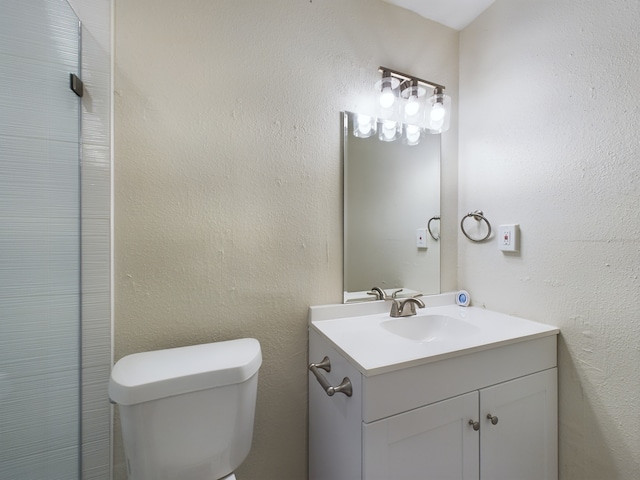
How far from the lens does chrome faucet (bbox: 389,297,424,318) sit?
117 cm

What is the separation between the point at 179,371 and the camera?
0.74 m

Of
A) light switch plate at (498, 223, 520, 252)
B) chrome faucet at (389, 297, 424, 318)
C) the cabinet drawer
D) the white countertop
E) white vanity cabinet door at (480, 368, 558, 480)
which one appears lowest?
white vanity cabinet door at (480, 368, 558, 480)

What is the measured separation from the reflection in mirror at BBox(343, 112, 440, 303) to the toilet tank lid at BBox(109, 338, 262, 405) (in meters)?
0.53

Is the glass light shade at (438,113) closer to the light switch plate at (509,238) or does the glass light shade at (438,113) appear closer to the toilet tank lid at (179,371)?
the light switch plate at (509,238)

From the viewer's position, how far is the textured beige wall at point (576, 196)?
0.84 meters

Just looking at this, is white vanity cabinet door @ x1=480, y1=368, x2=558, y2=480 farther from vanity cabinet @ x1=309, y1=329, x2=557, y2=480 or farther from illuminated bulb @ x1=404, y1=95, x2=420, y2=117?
illuminated bulb @ x1=404, y1=95, x2=420, y2=117

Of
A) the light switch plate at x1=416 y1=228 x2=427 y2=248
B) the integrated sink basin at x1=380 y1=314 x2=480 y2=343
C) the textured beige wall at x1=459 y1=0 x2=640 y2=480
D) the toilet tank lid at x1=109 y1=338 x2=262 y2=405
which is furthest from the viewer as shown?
the light switch plate at x1=416 y1=228 x2=427 y2=248

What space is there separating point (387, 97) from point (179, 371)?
4.31 ft

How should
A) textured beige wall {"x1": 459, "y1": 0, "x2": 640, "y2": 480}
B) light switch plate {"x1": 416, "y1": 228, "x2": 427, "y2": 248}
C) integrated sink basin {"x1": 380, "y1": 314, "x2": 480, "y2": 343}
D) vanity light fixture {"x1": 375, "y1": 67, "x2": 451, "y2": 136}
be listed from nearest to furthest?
textured beige wall {"x1": 459, "y1": 0, "x2": 640, "y2": 480} < integrated sink basin {"x1": 380, "y1": 314, "x2": 480, "y2": 343} < vanity light fixture {"x1": 375, "y1": 67, "x2": 451, "y2": 136} < light switch plate {"x1": 416, "y1": 228, "x2": 427, "y2": 248}

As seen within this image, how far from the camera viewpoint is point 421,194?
1.36m

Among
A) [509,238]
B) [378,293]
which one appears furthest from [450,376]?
[509,238]

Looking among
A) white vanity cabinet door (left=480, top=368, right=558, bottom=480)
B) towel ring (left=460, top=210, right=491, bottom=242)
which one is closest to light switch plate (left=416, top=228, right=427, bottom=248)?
towel ring (left=460, top=210, right=491, bottom=242)

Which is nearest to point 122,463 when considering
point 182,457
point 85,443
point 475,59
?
point 85,443

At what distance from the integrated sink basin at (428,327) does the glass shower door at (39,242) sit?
1083 mm
